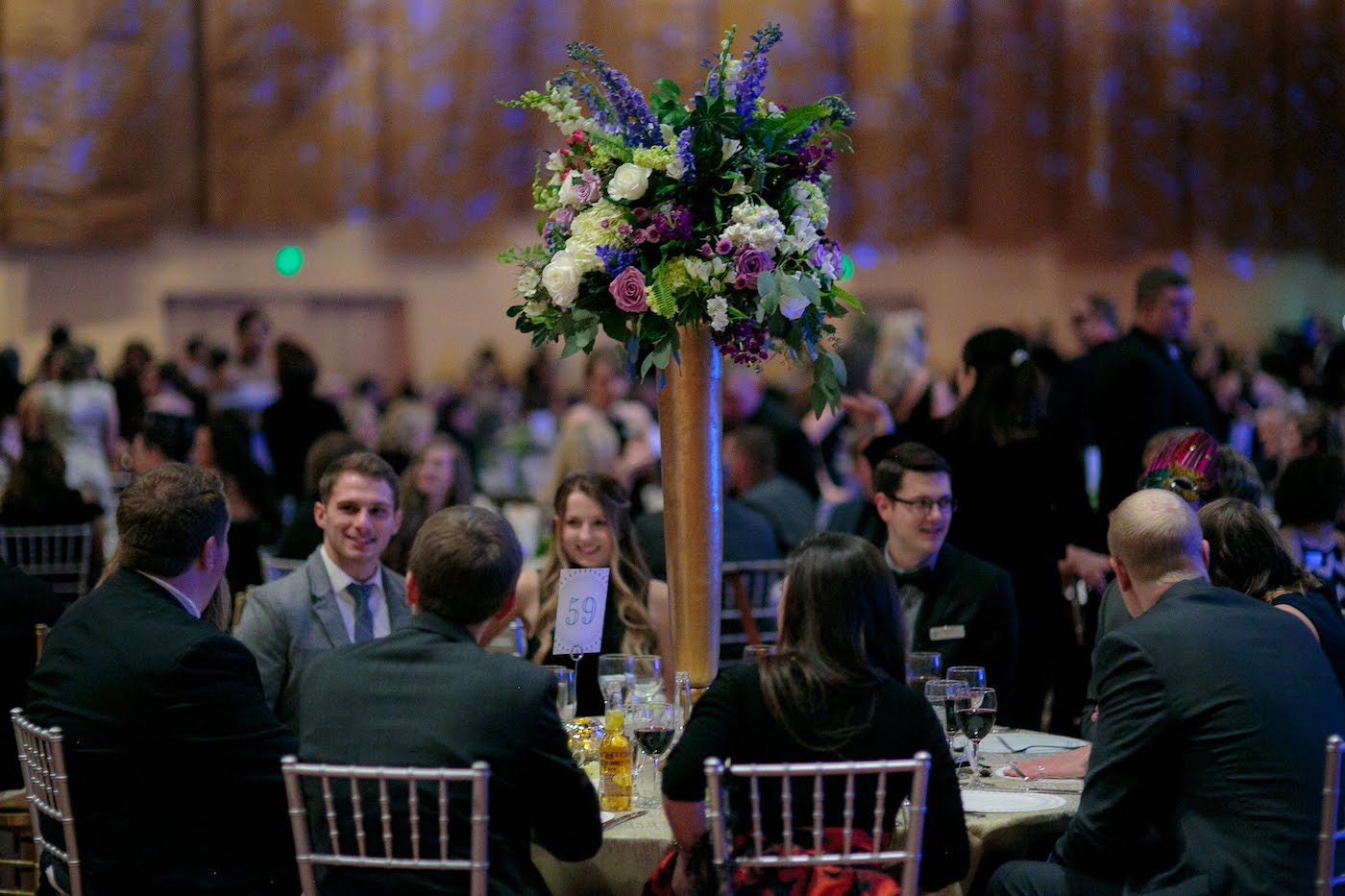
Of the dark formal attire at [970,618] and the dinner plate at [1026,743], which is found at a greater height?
the dark formal attire at [970,618]

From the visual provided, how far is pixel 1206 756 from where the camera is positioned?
2.86 metres

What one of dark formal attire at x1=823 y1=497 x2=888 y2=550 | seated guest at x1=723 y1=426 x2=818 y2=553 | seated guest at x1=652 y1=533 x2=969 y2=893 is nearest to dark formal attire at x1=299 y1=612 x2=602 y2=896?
seated guest at x1=652 y1=533 x2=969 y2=893

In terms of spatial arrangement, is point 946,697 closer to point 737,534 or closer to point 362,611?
point 362,611

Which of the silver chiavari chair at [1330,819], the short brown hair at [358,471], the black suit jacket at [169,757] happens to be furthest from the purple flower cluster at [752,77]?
the silver chiavari chair at [1330,819]

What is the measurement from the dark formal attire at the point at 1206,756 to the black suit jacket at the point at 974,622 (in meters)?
1.25

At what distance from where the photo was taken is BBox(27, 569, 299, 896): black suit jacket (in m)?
2.96

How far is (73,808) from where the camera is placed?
3.00 m

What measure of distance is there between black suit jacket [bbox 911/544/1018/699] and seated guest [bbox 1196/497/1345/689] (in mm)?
806

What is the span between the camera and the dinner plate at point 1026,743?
3707 millimetres

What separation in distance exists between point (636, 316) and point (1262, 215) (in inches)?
516

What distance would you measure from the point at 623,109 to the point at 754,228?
0.37 metres

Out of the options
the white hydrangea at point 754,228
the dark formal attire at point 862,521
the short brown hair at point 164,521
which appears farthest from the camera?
the dark formal attire at point 862,521

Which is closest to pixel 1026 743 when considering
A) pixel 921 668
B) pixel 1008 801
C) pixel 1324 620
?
Answer: pixel 921 668

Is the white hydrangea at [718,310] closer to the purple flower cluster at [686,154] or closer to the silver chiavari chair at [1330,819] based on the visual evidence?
the purple flower cluster at [686,154]
